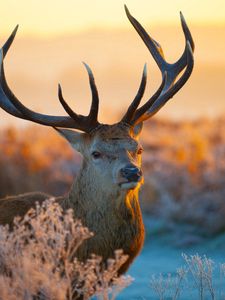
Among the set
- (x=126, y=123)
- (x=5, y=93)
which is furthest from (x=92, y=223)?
(x=5, y=93)

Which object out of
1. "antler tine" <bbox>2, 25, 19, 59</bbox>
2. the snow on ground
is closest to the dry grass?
the snow on ground

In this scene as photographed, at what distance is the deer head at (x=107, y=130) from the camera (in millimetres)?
7818

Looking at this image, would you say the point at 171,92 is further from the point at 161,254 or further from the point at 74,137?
the point at 161,254

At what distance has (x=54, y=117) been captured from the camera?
8.53 metres

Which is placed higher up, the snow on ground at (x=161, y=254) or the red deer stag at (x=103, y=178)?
the red deer stag at (x=103, y=178)

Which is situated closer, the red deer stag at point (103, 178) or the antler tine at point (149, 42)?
the red deer stag at point (103, 178)

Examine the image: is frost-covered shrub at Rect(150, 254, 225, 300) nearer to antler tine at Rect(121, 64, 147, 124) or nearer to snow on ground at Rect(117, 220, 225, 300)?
snow on ground at Rect(117, 220, 225, 300)

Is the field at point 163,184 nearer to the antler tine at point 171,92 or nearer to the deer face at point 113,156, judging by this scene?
the antler tine at point 171,92

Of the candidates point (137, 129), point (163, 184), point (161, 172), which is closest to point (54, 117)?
point (137, 129)

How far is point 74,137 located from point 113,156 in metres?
0.69

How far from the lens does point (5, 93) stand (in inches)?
340

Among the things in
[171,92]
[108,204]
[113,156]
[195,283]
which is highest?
[171,92]

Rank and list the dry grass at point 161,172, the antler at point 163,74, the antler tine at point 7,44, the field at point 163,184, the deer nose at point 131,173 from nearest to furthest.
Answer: the deer nose at point 131,173, the antler at point 163,74, the antler tine at point 7,44, the field at point 163,184, the dry grass at point 161,172

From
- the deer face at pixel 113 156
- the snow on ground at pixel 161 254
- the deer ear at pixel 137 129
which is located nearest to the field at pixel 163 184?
the snow on ground at pixel 161 254
